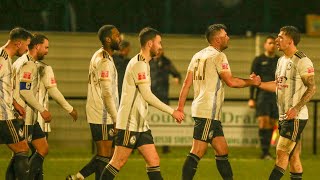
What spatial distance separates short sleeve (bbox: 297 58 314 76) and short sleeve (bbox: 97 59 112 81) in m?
2.35

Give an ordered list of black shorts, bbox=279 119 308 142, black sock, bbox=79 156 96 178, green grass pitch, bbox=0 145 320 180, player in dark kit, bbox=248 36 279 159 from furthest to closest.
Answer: player in dark kit, bbox=248 36 279 159
green grass pitch, bbox=0 145 320 180
black sock, bbox=79 156 96 178
black shorts, bbox=279 119 308 142

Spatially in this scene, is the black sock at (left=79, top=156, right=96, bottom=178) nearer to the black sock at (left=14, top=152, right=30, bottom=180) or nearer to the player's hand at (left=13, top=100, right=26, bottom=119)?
the black sock at (left=14, top=152, right=30, bottom=180)

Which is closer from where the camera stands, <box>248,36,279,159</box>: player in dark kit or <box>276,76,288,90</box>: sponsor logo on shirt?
<box>276,76,288,90</box>: sponsor logo on shirt

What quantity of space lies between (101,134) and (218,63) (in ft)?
5.67

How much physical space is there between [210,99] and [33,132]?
7.63 feet

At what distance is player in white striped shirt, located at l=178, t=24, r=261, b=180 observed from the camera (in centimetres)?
1226

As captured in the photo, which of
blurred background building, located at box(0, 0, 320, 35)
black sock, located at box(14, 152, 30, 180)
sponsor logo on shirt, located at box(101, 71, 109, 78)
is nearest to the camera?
black sock, located at box(14, 152, 30, 180)

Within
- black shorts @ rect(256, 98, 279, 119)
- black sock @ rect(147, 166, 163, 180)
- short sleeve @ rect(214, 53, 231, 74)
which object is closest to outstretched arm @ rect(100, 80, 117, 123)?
black sock @ rect(147, 166, 163, 180)

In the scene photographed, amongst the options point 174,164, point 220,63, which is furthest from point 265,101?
point 220,63

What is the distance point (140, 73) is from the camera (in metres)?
11.1

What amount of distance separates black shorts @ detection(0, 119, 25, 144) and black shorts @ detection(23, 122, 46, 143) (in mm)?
688

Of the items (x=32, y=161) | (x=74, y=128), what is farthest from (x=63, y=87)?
(x=32, y=161)

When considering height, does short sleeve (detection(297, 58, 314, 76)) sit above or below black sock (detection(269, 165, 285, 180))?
above

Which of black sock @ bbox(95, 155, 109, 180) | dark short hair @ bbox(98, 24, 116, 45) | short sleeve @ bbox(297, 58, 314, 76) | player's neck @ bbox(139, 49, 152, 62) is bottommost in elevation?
black sock @ bbox(95, 155, 109, 180)
